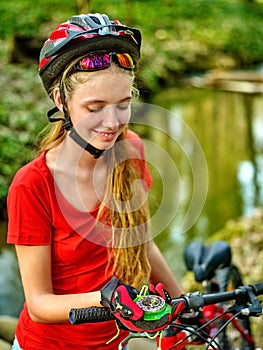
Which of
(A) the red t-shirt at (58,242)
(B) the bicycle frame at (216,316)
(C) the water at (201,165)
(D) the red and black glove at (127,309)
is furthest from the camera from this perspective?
(C) the water at (201,165)

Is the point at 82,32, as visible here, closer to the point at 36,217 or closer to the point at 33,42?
the point at 36,217

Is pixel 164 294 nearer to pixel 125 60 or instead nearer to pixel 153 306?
pixel 153 306

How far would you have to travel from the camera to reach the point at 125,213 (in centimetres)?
245

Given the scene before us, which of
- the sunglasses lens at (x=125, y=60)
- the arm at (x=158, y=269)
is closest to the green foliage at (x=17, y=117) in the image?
the arm at (x=158, y=269)

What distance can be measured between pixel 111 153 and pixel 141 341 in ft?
3.48

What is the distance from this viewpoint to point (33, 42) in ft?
51.9

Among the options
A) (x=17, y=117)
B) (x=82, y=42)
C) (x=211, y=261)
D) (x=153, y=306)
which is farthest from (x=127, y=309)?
(x=17, y=117)

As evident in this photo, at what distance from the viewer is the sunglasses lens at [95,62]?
217cm

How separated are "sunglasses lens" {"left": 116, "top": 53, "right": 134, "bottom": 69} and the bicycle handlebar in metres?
0.89

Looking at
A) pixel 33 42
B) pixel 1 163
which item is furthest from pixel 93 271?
pixel 33 42

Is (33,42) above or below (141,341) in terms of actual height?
above

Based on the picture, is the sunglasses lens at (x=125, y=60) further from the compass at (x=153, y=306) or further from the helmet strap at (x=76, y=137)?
the compass at (x=153, y=306)

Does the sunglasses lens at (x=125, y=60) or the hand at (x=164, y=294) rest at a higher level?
the sunglasses lens at (x=125, y=60)

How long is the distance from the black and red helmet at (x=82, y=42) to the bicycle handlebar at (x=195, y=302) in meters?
0.94
